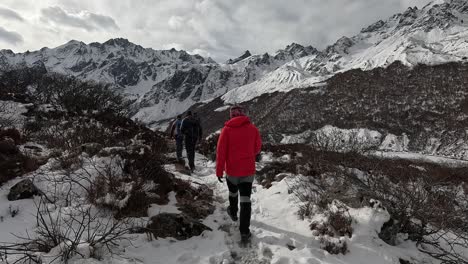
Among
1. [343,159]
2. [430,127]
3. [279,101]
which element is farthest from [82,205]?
[279,101]

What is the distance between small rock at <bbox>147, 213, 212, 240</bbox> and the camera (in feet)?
16.5

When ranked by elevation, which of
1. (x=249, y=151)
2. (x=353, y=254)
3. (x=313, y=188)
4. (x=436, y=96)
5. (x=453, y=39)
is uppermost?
(x=453, y=39)

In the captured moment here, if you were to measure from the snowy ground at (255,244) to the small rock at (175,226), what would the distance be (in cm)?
12

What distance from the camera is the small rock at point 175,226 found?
16.5 feet

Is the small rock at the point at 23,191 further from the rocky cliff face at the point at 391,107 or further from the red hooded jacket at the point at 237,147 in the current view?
the rocky cliff face at the point at 391,107

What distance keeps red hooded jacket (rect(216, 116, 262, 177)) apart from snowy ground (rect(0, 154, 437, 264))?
3.48ft

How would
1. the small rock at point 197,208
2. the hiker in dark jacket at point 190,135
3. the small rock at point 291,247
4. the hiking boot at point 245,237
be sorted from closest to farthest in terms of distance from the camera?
the small rock at point 291,247 < the hiking boot at point 245,237 < the small rock at point 197,208 < the hiker in dark jacket at point 190,135

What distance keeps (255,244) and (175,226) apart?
4.16 ft

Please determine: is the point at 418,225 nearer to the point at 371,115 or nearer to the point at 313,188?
the point at 313,188

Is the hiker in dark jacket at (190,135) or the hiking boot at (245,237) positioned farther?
the hiker in dark jacket at (190,135)

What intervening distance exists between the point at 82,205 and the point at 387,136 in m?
81.1

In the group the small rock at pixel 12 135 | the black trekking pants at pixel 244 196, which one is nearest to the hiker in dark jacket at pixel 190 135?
the small rock at pixel 12 135

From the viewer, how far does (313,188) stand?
7.27 metres

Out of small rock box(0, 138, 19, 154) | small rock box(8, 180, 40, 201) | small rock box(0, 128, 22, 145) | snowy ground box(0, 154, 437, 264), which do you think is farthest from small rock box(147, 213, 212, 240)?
small rock box(0, 128, 22, 145)
